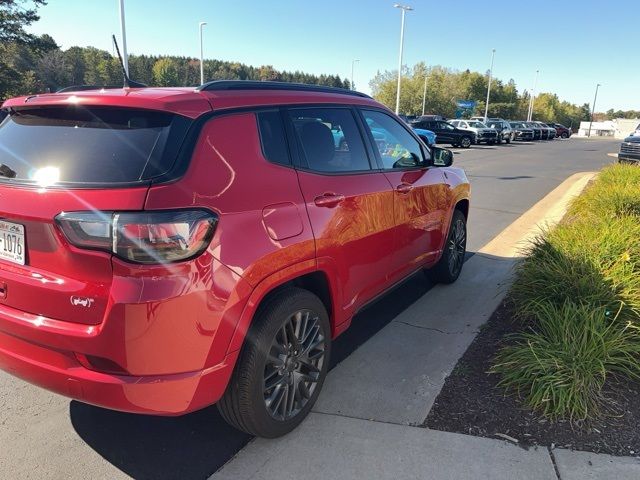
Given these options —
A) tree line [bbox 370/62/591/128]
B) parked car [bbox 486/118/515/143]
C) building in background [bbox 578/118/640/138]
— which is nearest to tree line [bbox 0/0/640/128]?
tree line [bbox 370/62/591/128]

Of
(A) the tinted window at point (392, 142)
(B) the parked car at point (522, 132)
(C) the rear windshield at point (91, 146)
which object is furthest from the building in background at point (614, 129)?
(C) the rear windshield at point (91, 146)

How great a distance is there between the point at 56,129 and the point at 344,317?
196 centimetres

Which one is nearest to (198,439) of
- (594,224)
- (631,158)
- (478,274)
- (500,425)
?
(500,425)

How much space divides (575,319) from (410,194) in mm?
1472

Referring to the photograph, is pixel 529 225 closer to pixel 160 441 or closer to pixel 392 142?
pixel 392 142

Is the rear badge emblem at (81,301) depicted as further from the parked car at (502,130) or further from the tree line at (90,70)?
the tree line at (90,70)

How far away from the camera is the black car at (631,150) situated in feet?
56.2

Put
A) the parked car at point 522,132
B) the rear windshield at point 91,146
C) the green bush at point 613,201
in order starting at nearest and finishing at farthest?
the rear windshield at point 91,146 < the green bush at point 613,201 < the parked car at point 522,132

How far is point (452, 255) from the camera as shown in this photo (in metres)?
5.31

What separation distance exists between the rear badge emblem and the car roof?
896 millimetres

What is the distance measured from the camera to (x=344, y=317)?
10.8ft

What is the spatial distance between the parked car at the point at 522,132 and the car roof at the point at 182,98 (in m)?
46.5

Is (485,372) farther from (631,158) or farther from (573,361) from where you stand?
(631,158)

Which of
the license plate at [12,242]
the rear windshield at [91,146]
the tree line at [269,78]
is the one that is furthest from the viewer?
the tree line at [269,78]
